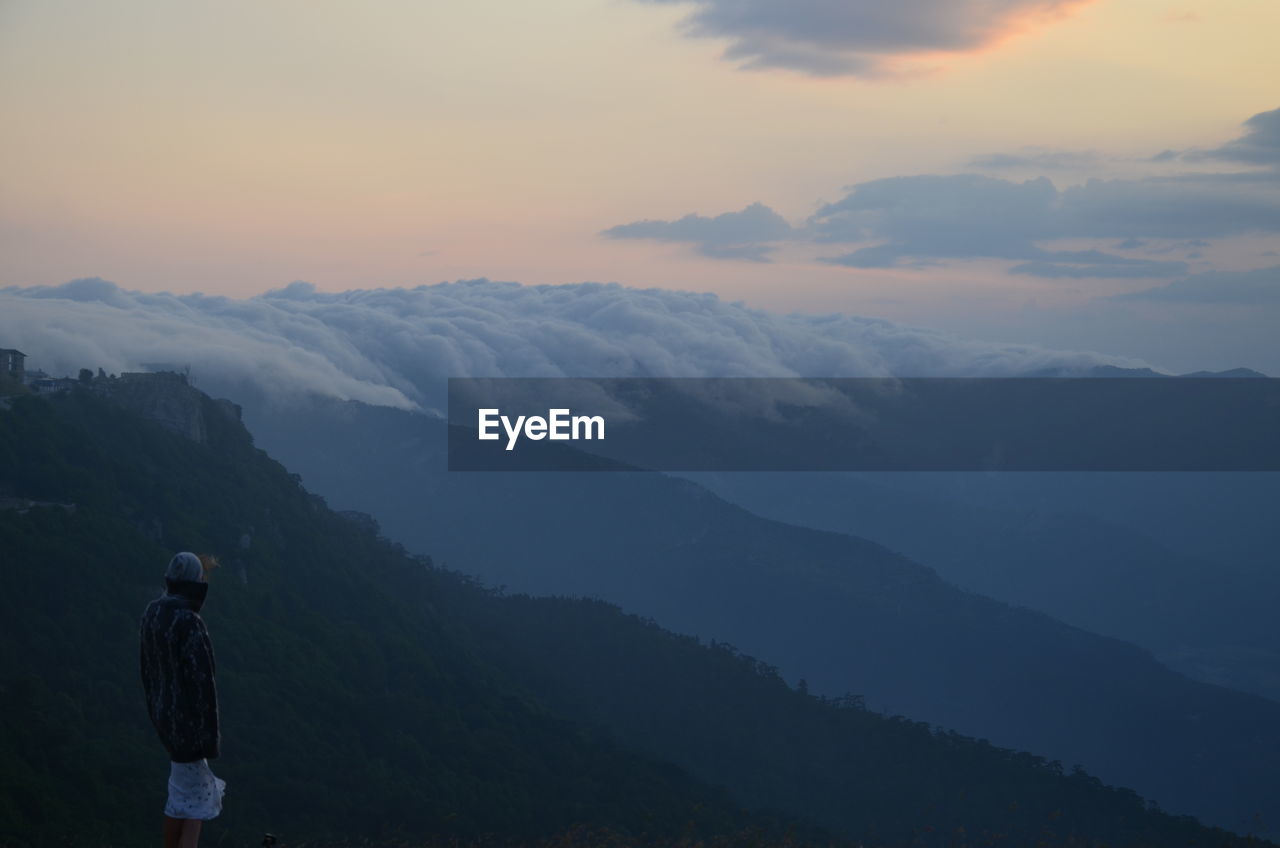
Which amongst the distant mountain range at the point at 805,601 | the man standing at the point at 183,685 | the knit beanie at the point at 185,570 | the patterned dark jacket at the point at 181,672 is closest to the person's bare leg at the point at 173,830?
the man standing at the point at 183,685

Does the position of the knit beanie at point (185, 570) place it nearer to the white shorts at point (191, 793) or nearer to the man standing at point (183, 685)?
the man standing at point (183, 685)

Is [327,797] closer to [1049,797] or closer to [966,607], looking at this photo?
[1049,797]

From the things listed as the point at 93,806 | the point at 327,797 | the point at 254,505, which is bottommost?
the point at 327,797

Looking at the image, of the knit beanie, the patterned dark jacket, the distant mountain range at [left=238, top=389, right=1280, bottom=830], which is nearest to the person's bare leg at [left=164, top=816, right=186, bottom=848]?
the patterned dark jacket

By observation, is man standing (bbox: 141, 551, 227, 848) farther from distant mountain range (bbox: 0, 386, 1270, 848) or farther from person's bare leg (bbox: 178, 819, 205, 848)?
distant mountain range (bbox: 0, 386, 1270, 848)

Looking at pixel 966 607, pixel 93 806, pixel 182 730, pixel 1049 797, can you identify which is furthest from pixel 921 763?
pixel 966 607

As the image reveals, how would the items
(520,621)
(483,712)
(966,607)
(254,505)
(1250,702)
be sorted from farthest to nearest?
(966,607) < (1250,702) < (520,621) < (254,505) < (483,712)

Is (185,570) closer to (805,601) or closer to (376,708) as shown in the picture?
(376,708)
